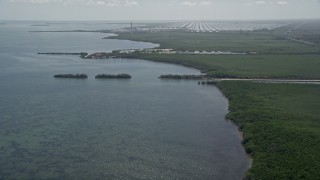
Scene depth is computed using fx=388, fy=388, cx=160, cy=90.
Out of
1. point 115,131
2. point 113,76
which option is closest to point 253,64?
point 113,76

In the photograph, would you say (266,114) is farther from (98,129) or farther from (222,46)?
(222,46)

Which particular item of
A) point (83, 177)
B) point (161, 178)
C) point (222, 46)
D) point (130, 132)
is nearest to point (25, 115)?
point (130, 132)

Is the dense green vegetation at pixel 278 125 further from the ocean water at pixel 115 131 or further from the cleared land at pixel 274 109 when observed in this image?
the ocean water at pixel 115 131

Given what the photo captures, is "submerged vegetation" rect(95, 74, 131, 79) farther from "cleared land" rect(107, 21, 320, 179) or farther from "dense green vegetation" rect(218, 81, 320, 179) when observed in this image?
"dense green vegetation" rect(218, 81, 320, 179)

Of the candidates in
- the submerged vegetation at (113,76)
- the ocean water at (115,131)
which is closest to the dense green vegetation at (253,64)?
the ocean water at (115,131)

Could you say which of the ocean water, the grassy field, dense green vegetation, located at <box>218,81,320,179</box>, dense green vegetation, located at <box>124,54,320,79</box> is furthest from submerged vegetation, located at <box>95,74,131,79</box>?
dense green vegetation, located at <box>218,81,320,179</box>

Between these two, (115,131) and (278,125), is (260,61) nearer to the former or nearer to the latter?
(278,125)
